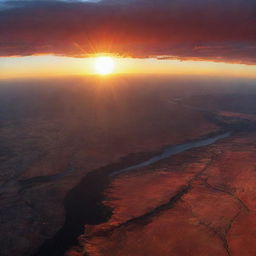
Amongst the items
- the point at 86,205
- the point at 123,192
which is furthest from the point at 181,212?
the point at 86,205

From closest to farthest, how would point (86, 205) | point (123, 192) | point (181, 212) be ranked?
point (181, 212) < point (86, 205) < point (123, 192)

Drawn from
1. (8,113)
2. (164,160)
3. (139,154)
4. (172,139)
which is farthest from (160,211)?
(8,113)

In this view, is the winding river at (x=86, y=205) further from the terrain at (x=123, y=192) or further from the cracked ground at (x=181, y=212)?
the cracked ground at (x=181, y=212)

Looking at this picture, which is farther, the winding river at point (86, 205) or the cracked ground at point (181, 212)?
the winding river at point (86, 205)

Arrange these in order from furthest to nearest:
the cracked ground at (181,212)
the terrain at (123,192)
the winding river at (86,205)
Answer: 1. the winding river at (86,205)
2. the terrain at (123,192)
3. the cracked ground at (181,212)

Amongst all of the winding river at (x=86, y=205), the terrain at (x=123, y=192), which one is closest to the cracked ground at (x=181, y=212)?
the terrain at (x=123, y=192)

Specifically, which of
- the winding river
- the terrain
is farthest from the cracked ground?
the winding river

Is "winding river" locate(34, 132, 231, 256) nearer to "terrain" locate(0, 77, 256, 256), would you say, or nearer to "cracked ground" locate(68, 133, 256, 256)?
"terrain" locate(0, 77, 256, 256)

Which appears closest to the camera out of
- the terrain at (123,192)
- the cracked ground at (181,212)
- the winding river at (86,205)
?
the cracked ground at (181,212)

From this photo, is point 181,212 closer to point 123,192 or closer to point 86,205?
point 123,192

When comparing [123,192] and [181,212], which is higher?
[123,192]

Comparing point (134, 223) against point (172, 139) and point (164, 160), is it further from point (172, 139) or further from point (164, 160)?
point (172, 139)

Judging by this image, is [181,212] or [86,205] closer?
[181,212]

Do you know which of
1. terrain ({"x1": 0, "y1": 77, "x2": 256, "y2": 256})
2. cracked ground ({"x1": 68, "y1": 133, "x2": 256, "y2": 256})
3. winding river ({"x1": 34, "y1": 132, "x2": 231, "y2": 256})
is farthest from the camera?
winding river ({"x1": 34, "y1": 132, "x2": 231, "y2": 256})
